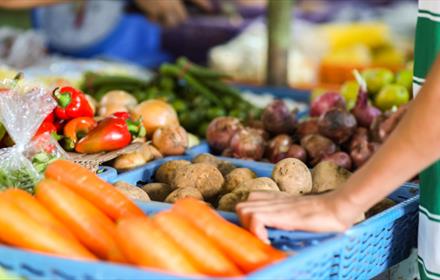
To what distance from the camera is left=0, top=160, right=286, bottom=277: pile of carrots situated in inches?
65.9

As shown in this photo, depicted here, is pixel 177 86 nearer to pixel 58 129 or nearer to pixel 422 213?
pixel 58 129

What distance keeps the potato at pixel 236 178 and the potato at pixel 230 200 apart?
0.19m

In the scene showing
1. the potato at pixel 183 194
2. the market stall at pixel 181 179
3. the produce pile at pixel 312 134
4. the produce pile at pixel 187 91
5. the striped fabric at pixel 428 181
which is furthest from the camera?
the produce pile at pixel 187 91

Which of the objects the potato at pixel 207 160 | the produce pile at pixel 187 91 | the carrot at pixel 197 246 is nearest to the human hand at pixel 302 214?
the carrot at pixel 197 246

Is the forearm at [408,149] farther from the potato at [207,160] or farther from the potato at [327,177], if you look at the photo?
the potato at [207,160]

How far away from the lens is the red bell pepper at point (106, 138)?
2728 millimetres

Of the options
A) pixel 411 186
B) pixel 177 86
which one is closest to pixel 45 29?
pixel 177 86

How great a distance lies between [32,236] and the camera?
5.80 ft

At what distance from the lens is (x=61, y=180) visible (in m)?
2.00

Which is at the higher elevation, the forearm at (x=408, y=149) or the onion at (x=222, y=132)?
the forearm at (x=408, y=149)

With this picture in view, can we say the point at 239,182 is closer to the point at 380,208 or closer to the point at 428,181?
the point at 380,208

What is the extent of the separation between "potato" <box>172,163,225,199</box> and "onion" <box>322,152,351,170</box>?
1.70 feet

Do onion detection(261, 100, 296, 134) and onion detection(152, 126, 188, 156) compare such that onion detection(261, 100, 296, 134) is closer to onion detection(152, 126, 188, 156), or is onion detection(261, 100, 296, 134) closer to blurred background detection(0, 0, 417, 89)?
onion detection(152, 126, 188, 156)

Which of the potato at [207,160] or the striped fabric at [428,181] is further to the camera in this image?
the potato at [207,160]
